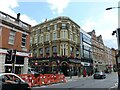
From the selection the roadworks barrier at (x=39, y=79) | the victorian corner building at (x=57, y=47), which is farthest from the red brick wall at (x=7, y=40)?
the victorian corner building at (x=57, y=47)

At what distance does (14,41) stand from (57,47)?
812 inches

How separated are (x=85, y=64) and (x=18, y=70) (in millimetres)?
30916

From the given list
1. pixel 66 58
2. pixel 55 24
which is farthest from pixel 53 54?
pixel 55 24

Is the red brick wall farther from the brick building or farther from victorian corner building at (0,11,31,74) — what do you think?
the brick building

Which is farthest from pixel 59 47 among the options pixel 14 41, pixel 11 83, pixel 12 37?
pixel 11 83

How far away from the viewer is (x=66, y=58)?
4409 cm

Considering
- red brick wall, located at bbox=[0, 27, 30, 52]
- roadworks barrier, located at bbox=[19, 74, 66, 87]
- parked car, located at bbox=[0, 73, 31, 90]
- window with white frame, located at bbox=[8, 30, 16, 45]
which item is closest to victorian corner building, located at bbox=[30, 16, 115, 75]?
roadworks barrier, located at bbox=[19, 74, 66, 87]

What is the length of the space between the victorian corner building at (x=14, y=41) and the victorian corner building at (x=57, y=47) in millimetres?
17075

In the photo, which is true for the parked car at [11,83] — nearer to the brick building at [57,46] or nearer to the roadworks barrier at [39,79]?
the roadworks barrier at [39,79]

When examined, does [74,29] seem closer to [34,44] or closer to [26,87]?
[34,44]

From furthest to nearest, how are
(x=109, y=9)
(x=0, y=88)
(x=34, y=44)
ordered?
(x=34, y=44) → (x=109, y=9) → (x=0, y=88)

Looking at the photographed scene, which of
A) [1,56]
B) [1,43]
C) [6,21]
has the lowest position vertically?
[1,56]

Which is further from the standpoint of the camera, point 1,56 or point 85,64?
point 85,64

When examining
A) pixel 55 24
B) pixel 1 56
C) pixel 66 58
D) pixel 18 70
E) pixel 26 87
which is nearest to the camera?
pixel 26 87
